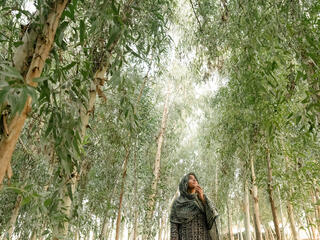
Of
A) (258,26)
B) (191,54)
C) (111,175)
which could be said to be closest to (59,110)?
(258,26)

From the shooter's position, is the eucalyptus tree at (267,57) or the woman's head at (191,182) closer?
the eucalyptus tree at (267,57)

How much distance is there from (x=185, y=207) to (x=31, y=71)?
246 centimetres

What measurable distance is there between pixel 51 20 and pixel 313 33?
2088 mm

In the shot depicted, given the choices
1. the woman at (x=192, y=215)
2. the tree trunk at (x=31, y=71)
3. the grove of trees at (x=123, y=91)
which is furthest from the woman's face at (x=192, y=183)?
the tree trunk at (x=31, y=71)

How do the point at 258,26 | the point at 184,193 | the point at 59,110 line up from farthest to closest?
the point at 184,193 → the point at 258,26 → the point at 59,110

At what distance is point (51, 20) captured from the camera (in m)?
1.08

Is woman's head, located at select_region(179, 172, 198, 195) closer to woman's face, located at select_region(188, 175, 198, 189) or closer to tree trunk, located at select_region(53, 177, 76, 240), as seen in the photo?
woman's face, located at select_region(188, 175, 198, 189)

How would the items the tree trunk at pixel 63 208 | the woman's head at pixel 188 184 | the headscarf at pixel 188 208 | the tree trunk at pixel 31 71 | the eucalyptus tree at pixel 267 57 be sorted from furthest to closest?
the woman's head at pixel 188 184 < the headscarf at pixel 188 208 < the eucalyptus tree at pixel 267 57 < the tree trunk at pixel 63 208 < the tree trunk at pixel 31 71

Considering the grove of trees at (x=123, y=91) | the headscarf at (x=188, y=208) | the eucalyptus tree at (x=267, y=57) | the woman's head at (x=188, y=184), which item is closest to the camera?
the grove of trees at (x=123, y=91)

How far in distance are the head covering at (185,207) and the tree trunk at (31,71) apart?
229cm

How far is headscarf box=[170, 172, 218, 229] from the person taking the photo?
288 centimetres

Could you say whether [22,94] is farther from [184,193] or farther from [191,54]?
[191,54]

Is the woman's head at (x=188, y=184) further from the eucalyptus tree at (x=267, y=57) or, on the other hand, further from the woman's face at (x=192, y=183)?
the eucalyptus tree at (x=267, y=57)

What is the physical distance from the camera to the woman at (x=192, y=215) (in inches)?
114
